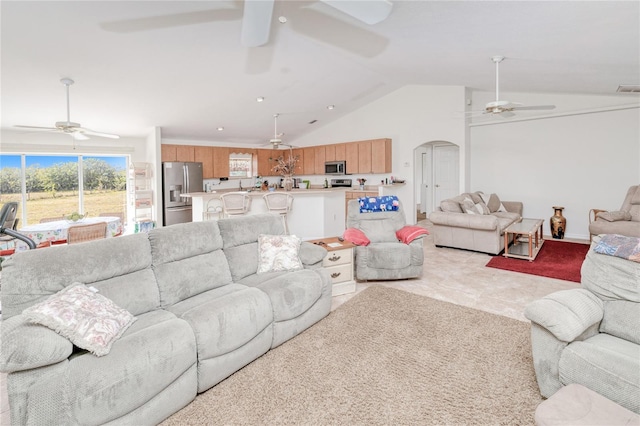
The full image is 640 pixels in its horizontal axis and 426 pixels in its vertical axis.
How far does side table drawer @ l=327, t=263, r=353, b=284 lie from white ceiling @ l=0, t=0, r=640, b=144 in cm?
263

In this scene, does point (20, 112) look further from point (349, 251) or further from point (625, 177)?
point (625, 177)

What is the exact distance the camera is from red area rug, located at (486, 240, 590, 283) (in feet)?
13.8

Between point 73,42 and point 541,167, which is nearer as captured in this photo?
point 73,42

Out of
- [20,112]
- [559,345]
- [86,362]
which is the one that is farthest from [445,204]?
[20,112]

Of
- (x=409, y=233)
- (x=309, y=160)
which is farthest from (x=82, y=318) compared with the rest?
(x=309, y=160)

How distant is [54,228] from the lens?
3.73m

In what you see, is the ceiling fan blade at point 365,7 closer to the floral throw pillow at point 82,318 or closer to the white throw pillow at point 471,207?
the floral throw pillow at point 82,318

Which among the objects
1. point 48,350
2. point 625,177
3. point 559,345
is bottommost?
point 559,345

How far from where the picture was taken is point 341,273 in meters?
3.59

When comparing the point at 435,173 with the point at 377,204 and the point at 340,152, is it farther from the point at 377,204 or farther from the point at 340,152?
the point at 377,204

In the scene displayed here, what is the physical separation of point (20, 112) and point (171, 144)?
281 cm

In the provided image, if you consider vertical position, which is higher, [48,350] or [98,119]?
[98,119]

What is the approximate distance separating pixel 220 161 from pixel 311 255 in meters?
5.94

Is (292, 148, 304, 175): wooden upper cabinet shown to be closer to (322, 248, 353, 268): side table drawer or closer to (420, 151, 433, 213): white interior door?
(420, 151, 433, 213): white interior door
